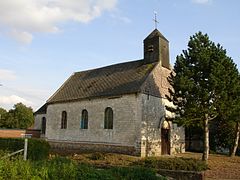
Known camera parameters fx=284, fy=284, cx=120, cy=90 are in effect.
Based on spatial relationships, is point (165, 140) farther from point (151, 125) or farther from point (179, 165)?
point (179, 165)

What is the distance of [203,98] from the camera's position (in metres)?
18.3

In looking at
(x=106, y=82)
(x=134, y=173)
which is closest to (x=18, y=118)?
(x=106, y=82)

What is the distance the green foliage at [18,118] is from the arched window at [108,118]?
3675 centimetres

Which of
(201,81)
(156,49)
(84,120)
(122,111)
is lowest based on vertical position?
(84,120)

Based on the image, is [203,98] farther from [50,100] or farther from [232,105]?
[50,100]

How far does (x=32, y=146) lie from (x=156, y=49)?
14.7 m

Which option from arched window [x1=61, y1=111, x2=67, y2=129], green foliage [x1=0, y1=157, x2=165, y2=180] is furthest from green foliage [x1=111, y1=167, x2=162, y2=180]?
arched window [x1=61, y1=111, x2=67, y2=129]

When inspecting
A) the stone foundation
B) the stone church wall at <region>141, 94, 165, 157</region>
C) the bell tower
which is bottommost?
the stone foundation

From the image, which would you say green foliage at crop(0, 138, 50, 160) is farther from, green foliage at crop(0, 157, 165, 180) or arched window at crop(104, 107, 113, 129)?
arched window at crop(104, 107, 113, 129)

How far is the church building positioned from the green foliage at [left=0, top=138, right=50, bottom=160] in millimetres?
7728

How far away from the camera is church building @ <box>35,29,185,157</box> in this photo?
22.7m

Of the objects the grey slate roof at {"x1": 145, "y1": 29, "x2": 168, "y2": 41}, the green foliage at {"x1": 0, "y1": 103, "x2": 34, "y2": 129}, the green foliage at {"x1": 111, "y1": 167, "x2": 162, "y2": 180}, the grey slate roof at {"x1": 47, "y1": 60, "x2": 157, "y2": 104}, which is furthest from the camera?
the green foliage at {"x1": 0, "y1": 103, "x2": 34, "y2": 129}

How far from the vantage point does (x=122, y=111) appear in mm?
23594

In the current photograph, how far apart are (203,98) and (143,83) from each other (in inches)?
237
